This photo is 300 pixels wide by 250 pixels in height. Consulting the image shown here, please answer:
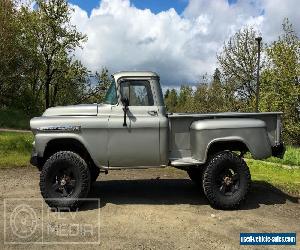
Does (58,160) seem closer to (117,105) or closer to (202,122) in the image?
(117,105)

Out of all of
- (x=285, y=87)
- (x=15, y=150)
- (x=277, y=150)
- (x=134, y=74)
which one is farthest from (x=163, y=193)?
(x=285, y=87)

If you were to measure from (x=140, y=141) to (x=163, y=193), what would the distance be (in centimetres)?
170

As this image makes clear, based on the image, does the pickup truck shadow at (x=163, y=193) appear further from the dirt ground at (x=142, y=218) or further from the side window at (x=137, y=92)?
the side window at (x=137, y=92)

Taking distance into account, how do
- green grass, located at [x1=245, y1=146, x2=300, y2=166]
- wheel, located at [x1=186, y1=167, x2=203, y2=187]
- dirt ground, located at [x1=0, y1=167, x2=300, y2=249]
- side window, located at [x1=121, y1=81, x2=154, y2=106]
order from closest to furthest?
1. dirt ground, located at [x1=0, y1=167, x2=300, y2=249]
2. side window, located at [x1=121, y1=81, x2=154, y2=106]
3. wheel, located at [x1=186, y1=167, x2=203, y2=187]
4. green grass, located at [x1=245, y1=146, x2=300, y2=166]

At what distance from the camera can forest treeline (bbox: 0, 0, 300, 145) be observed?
32.9 metres

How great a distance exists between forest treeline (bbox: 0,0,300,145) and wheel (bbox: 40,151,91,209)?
2225 centimetres

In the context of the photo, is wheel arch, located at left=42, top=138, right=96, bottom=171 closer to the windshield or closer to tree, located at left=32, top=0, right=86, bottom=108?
the windshield

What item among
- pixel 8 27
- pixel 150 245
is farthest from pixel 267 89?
pixel 150 245

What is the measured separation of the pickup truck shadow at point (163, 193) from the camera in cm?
881

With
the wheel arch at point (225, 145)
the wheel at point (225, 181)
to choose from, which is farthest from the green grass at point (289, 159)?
the wheel at point (225, 181)

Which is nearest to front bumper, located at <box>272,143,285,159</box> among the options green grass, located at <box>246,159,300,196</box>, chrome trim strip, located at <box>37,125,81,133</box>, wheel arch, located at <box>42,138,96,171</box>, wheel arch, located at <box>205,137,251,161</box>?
wheel arch, located at <box>205,137,251,161</box>

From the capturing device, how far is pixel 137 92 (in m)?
8.67

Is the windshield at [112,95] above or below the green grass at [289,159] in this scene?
above

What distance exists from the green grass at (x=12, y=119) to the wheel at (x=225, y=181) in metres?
26.3
